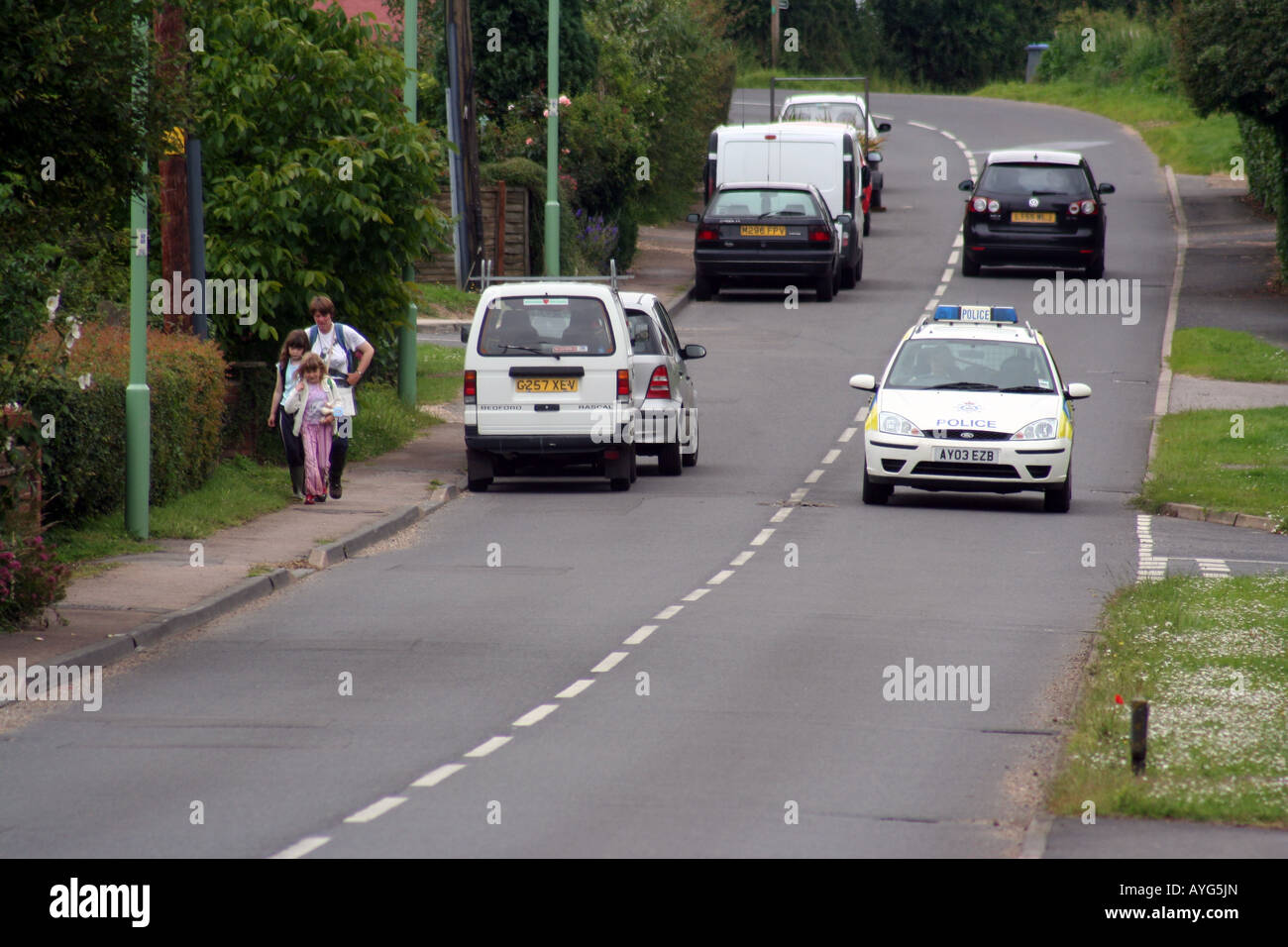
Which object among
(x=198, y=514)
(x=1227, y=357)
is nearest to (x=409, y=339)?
(x=198, y=514)

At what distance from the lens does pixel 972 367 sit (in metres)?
20.7

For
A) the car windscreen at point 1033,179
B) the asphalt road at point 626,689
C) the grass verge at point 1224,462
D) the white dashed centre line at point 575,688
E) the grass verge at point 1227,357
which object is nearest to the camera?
the asphalt road at point 626,689

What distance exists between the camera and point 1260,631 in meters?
13.1

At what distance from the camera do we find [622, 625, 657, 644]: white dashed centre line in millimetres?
13203

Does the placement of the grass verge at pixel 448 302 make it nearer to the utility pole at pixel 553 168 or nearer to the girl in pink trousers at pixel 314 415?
the utility pole at pixel 553 168

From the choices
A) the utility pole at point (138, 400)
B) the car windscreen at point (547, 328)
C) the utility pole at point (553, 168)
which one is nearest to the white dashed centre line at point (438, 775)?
the utility pole at point (138, 400)

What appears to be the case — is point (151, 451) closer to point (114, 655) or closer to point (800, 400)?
point (114, 655)

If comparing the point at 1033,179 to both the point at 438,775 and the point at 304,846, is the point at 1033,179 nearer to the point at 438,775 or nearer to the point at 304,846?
the point at 438,775

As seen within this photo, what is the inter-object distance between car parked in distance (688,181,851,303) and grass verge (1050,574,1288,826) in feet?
66.5

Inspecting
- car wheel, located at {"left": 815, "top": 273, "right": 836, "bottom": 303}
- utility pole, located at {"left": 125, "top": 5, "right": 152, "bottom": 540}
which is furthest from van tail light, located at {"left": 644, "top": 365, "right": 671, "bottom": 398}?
car wheel, located at {"left": 815, "top": 273, "right": 836, "bottom": 303}

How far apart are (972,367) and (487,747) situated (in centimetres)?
1151

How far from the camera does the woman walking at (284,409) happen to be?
1906 centimetres

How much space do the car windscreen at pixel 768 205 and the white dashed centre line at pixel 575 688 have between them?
23634mm
